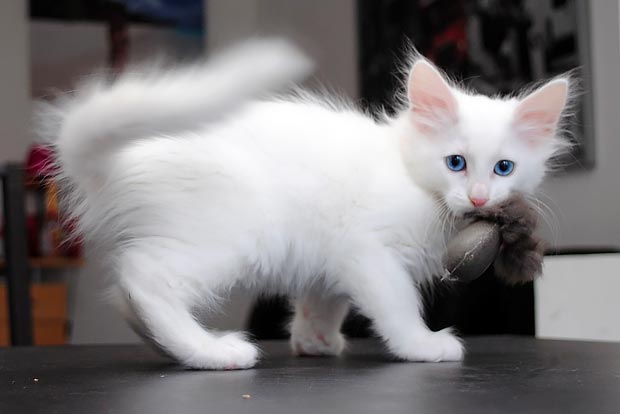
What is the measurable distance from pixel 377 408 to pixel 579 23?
5.98ft

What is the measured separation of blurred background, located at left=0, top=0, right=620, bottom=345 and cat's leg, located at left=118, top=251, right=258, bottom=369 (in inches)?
5.2

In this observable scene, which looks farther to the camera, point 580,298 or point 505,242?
point 580,298

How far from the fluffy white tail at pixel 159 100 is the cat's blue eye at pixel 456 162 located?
10.9 inches

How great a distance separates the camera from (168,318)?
1134 mm

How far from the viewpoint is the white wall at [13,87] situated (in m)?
4.15

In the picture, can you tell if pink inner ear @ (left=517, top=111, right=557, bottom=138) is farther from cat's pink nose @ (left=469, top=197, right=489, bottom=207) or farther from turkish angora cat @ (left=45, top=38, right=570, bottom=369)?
cat's pink nose @ (left=469, top=197, right=489, bottom=207)

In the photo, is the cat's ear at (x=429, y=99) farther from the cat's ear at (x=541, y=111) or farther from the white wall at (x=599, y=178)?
the white wall at (x=599, y=178)

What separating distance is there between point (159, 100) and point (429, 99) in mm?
385

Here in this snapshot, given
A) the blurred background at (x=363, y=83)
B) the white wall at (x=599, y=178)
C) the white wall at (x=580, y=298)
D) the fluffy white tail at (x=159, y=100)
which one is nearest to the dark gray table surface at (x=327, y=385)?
the blurred background at (x=363, y=83)

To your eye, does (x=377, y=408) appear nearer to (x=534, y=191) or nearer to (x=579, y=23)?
(x=534, y=191)

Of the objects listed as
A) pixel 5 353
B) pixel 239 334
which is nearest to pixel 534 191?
pixel 239 334

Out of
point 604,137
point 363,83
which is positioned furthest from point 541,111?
point 363,83

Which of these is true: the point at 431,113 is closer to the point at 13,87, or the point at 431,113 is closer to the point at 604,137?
the point at 604,137

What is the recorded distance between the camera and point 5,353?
150cm
